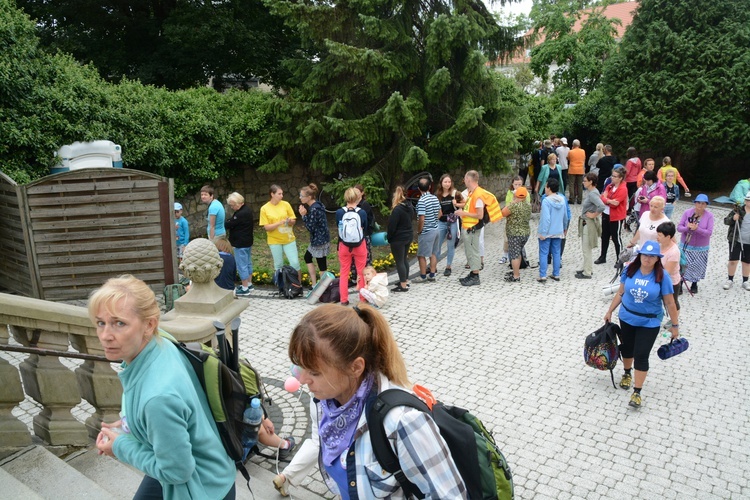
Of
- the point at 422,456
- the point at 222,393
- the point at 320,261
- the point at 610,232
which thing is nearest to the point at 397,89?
the point at 610,232

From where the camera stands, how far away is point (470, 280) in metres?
11.0

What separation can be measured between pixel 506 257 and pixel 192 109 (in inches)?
335

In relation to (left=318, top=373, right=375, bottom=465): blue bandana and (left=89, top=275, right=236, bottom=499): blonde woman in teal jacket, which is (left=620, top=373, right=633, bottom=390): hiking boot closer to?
(left=318, top=373, right=375, bottom=465): blue bandana

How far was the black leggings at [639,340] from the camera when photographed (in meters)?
6.07

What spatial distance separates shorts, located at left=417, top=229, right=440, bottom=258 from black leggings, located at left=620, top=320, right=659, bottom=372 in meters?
4.90

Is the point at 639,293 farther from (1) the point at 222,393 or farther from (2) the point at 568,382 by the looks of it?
(1) the point at 222,393

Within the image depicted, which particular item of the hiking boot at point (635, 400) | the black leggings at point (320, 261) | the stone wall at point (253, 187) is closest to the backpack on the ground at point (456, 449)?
the hiking boot at point (635, 400)

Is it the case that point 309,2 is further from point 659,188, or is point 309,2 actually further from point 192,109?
point 659,188

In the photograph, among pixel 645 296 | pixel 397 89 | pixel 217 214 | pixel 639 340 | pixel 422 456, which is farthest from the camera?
pixel 397 89

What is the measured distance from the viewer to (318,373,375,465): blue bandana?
2479 mm

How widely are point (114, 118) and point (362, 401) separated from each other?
12280 mm

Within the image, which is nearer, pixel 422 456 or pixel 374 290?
pixel 422 456

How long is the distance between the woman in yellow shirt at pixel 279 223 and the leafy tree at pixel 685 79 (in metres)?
14.7

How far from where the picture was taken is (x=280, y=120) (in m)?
16.1
